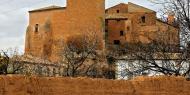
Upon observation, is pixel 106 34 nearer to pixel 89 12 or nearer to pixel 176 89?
pixel 89 12

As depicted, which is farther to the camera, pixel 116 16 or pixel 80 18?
pixel 116 16

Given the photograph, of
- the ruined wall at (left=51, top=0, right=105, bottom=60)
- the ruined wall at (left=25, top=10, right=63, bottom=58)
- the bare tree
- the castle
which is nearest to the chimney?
the bare tree

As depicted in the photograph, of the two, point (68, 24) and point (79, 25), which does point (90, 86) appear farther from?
point (68, 24)

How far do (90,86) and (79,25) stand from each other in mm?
63560

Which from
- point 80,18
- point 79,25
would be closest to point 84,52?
point 79,25

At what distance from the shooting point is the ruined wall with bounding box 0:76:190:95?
12266 millimetres

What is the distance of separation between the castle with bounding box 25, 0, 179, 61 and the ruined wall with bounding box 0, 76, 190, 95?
2283 inches

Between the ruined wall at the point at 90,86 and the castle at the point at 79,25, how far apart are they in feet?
190

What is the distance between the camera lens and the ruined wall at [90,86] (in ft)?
40.2

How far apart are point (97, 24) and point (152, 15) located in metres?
10.3

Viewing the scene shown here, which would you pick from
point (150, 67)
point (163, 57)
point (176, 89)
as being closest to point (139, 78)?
point (176, 89)

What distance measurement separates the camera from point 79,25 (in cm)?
7688

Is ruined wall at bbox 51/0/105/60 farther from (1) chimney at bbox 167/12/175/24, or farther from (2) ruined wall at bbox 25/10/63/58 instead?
(1) chimney at bbox 167/12/175/24

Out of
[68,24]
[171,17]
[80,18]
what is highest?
[80,18]
